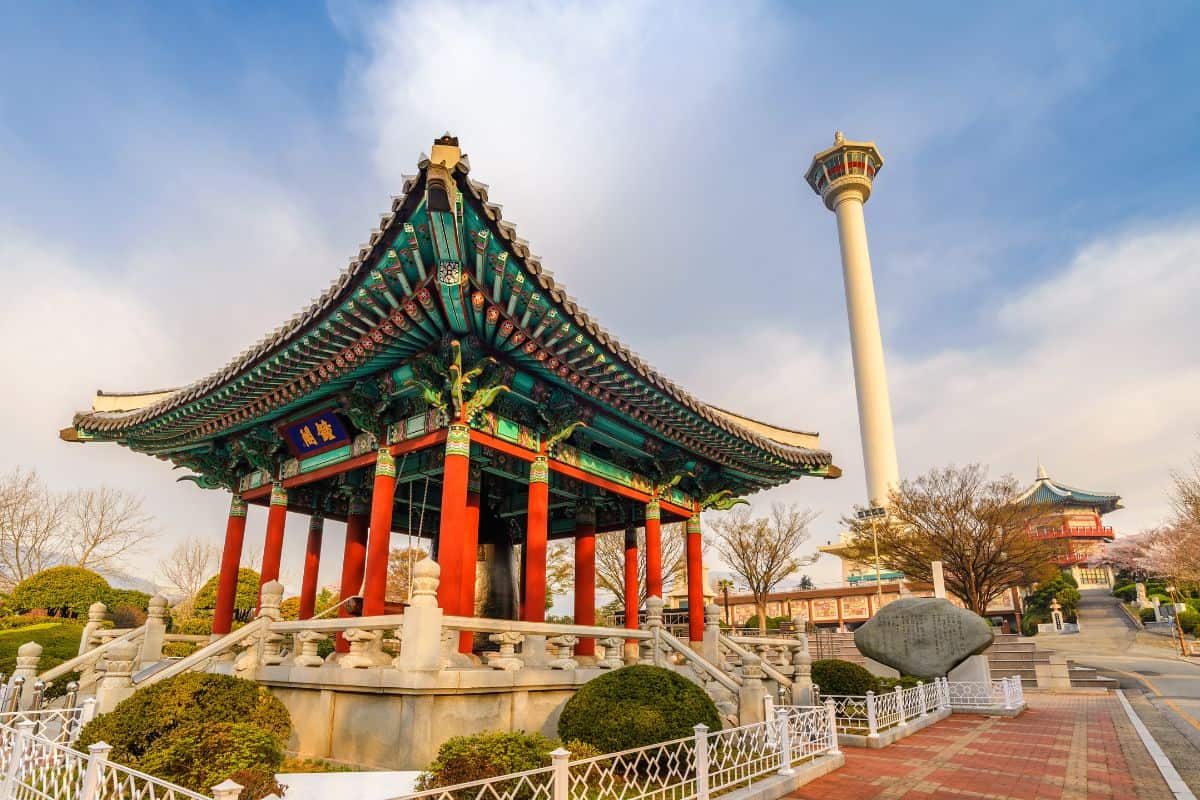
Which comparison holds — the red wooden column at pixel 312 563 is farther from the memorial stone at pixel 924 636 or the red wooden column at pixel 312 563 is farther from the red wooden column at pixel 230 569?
the memorial stone at pixel 924 636

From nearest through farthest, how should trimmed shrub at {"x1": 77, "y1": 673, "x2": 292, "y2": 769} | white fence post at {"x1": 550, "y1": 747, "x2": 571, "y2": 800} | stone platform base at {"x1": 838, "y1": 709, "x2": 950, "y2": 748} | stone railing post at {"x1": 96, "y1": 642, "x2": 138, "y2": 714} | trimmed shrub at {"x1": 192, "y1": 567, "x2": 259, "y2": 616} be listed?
white fence post at {"x1": 550, "y1": 747, "x2": 571, "y2": 800} < trimmed shrub at {"x1": 77, "y1": 673, "x2": 292, "y2": 769} < stone railing post at {"x1": 96, "y1": 642, "x2": 138, "y2": 714} < stone platform base at {"x1": 838, "y1": 709, "x2": 950, "y2": 748} < trimmed shrub at {"x1": 192, "y1": 567, "x2": 259, "y2": 616}

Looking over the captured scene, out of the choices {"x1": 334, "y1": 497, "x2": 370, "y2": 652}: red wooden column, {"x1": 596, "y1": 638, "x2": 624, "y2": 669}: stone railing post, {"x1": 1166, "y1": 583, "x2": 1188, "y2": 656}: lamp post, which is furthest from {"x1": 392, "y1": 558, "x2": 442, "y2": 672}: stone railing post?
{"x1": 1166, "y1": 583, "x2": 1188, "y2": 656}: lamp post

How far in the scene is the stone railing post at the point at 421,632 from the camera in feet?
28.7

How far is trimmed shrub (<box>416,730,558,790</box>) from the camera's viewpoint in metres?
6.59

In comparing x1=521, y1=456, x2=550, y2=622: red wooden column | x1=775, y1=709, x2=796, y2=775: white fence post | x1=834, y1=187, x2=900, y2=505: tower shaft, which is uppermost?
x1=834, y1=187, x2=900, y2=505: tower shaft

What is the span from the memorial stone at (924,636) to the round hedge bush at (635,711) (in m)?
13.1

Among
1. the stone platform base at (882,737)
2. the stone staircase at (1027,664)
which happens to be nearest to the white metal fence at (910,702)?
the stone platform base at (882,737)

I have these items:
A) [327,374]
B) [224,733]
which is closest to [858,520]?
[327,374]

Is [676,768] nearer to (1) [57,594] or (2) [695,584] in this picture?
(2) [695,584]

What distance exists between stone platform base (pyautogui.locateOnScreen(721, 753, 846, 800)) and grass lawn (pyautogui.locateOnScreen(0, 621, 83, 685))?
1782 cm

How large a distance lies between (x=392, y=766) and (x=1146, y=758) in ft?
39.5

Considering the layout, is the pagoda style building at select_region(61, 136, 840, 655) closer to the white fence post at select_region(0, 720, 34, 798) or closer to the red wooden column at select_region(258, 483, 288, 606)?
the red wooden column at select_region(258, 483, 288, 606)

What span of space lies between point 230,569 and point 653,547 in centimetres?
1035

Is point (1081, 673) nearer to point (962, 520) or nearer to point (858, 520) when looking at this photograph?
point (962, 520)
